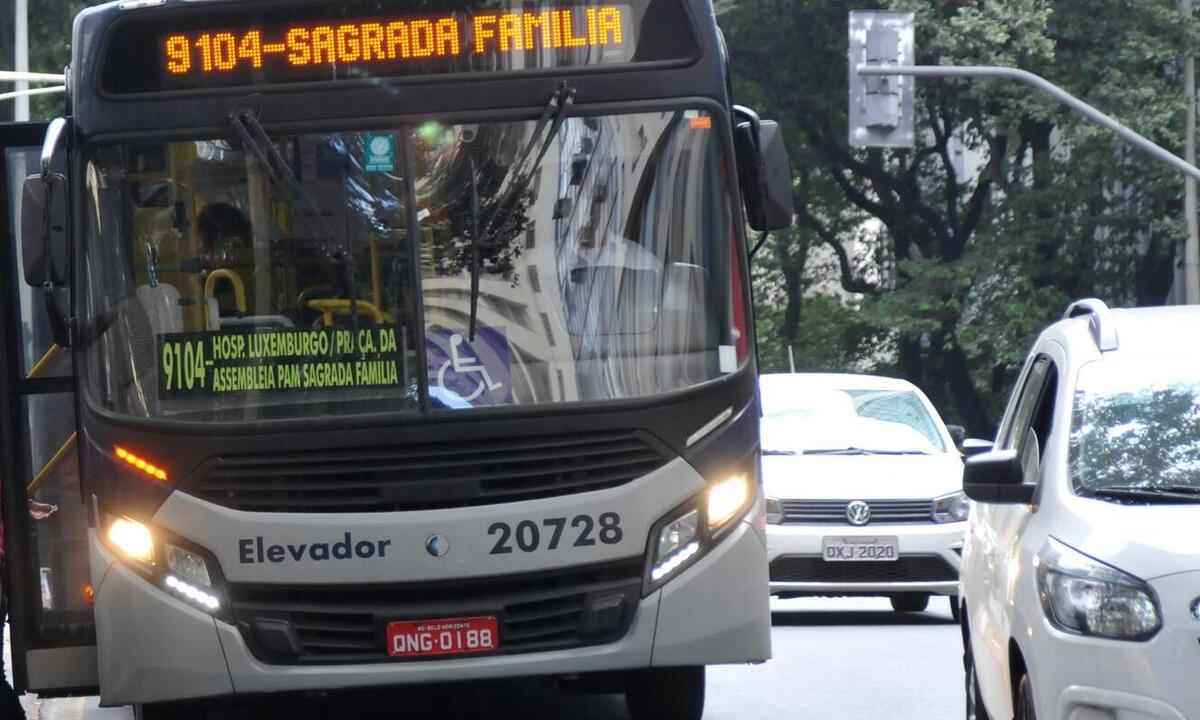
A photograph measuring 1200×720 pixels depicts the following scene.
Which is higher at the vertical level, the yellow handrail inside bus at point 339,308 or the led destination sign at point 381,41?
the led destination sign at point 381,41

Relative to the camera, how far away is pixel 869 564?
50.9 ft

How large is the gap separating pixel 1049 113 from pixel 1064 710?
30.9m

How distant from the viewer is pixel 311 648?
860 centimetres

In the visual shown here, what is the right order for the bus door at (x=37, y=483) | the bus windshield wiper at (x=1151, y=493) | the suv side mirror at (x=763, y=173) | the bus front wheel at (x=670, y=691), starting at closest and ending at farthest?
1. the bus windshield wiper at (x=1151, y=493)
2. the suv side mirror at (x=763, y=173)
3. the bus door at (x=37, y=483)
4. the bus front wheel at (x=670, y=691)

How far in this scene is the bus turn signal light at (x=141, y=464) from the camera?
336 inches

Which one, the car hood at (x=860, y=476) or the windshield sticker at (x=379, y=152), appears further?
the car hood at (x=860, y=476)

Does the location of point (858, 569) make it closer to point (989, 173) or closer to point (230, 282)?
point (230, 282)

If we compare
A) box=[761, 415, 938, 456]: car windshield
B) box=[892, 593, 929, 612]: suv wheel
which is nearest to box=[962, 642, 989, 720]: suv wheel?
box=[761, 415, 938, 456]: car windshield

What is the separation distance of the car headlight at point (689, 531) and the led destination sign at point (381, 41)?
5.20ft

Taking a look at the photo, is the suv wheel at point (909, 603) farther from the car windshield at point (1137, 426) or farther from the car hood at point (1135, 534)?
the car hood at point (1135, 534)

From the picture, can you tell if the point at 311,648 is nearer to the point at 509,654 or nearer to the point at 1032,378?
the point at 509,654

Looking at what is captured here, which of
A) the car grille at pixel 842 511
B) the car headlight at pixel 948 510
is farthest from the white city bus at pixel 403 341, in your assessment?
the car headlight at pixel 948 510

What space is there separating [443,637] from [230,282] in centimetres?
147

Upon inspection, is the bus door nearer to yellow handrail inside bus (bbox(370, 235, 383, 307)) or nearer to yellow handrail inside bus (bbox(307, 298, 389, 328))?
yellow handrail inside bus (bbox(307, 298, 389, 328))
